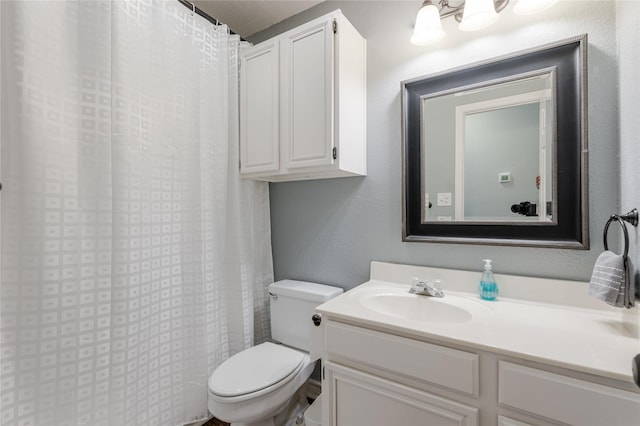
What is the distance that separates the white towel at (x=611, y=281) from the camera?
31.5 inches

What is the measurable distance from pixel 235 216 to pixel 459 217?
1218 millimetres

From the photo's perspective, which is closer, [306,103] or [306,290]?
[306,103]

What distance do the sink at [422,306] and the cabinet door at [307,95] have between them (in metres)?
0.68

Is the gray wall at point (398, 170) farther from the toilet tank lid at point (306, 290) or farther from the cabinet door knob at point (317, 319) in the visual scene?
the cabinet door knob at point (317, 319)

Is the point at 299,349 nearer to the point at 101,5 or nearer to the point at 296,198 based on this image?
the point at 296,198

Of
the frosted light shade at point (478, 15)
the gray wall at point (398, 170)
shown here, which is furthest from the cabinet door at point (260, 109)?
the frosted light shade at point (478, 15)

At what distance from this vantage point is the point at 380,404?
94cm

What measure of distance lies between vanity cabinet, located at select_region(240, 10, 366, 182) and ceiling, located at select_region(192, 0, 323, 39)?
1.05 ft

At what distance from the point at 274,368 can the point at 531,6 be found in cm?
189

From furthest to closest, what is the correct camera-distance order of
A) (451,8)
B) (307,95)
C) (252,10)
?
(252,10) → (307,95) → (451,8)

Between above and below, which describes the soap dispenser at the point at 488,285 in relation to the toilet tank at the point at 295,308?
above

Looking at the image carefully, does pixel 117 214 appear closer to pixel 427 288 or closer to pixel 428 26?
pixel 427 288

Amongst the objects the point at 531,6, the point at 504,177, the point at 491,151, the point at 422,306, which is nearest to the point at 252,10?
the point at 531,6

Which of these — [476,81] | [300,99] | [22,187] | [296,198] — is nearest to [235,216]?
[296,198]
